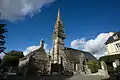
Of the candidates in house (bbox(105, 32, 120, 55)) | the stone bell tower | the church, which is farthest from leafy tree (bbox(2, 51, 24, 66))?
house (bbox(105, 32, 120, 55))

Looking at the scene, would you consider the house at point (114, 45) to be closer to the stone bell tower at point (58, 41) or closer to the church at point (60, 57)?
the church at point (60, 57)

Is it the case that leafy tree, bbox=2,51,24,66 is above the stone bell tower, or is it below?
below

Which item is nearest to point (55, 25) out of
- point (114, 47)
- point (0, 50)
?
point (114, 47)

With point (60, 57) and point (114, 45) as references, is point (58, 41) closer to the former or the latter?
point (60, 57)

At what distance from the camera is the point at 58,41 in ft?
186

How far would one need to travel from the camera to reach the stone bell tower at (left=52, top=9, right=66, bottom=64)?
54312mm

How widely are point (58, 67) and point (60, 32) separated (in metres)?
21.2

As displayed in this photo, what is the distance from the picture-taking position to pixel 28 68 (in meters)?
20.5

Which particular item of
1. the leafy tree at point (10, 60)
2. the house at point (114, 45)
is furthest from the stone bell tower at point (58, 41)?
the house at point (114, 45)

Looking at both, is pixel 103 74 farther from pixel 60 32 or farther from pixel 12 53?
pixel 12 53

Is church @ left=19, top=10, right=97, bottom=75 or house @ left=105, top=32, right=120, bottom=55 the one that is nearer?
house @ left=105, top=32, right=120, bottom=55

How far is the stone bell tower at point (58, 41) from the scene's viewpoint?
178 ft

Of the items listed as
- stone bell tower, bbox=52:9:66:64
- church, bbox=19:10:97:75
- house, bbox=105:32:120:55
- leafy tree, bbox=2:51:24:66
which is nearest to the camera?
house, bbox=105:32:120:55

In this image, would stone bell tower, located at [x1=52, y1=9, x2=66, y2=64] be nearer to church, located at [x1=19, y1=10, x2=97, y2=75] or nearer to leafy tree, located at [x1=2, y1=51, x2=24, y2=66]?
church, located at [x1=19, y1=10, x2=97, y2=75]
